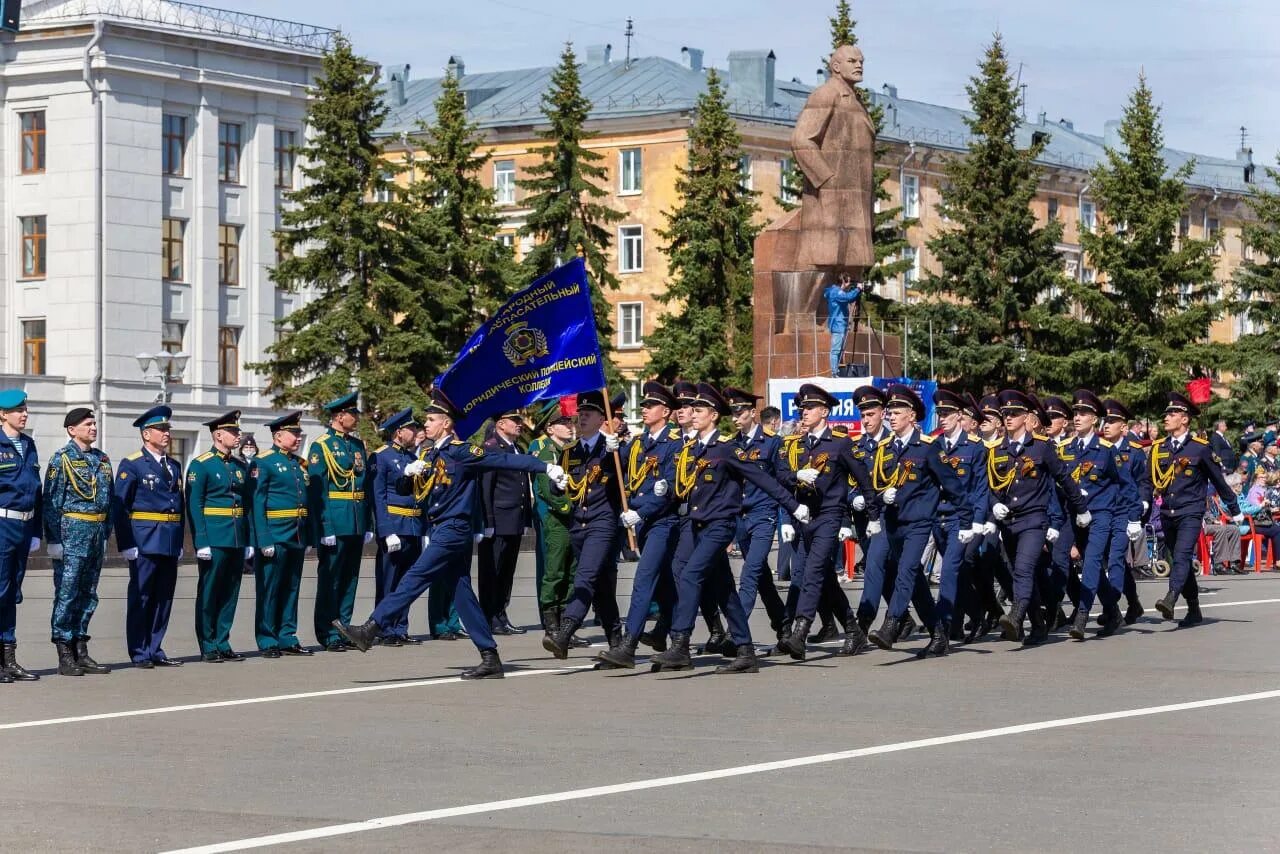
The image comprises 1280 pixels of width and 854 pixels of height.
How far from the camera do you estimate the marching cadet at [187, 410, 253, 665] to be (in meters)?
16.8

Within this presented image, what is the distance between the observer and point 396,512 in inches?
715

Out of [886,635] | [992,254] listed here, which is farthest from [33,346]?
[886,635]

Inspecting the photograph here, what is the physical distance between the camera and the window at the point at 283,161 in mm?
68688

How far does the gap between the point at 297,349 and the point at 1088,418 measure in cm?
3214

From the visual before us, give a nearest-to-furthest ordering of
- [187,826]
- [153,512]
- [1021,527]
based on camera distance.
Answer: [187,826] < [153,512] < [1021,527]

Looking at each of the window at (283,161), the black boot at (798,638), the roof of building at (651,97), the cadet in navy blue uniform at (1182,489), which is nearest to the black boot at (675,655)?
the black boot at (798,638)

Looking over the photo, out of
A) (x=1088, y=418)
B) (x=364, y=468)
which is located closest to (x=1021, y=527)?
(x=1088, y=418)

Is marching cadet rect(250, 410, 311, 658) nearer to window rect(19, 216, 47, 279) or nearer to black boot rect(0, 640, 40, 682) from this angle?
black boot rect(0, 640, 40, 682)

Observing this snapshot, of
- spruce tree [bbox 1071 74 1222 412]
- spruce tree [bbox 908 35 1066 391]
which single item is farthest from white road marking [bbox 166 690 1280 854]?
spruce tree [bbox 1071 74 1222 412]

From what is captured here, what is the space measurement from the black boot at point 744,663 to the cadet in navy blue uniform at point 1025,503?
243cm

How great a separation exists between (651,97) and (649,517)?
6365 centimetres

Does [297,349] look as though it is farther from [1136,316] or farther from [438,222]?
[1136,316]

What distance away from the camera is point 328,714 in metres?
13.0

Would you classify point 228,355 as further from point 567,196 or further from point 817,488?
point 817,488
